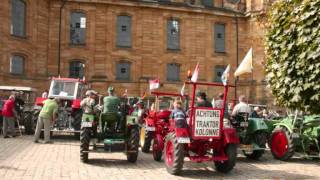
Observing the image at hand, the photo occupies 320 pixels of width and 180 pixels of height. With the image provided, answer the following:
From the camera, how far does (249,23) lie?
44.2 m

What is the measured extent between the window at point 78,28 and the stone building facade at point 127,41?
0.08 meters

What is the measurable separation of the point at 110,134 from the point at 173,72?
2900cm

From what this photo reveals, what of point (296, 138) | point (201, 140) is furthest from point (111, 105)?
point (296, 138)

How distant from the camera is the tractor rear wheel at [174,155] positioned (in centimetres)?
1131

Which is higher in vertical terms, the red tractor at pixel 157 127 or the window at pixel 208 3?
the window at pixel 208 3

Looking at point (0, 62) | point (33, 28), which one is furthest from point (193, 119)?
point (33, 28)

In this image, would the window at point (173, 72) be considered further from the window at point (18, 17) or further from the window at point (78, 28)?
the window at point (18, 17)

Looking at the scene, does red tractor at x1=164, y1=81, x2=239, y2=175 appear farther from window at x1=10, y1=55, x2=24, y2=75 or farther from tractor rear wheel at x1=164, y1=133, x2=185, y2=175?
window at x1=10, y1=55, x2=24, y2=75

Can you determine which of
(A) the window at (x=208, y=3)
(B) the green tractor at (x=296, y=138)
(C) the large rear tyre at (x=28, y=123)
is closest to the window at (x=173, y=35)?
(A) the window at (x=208, y=3)

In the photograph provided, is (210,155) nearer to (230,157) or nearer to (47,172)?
(230,157)

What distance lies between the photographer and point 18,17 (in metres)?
36.5

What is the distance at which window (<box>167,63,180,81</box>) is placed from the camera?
42.1m

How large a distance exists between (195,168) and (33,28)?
27.4 m

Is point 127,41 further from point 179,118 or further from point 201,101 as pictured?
point 179,118
